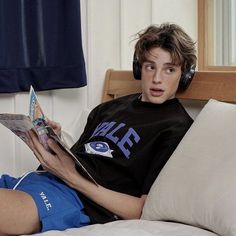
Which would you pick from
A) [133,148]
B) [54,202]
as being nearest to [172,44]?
[133,148]

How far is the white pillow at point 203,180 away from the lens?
1022 millimetres

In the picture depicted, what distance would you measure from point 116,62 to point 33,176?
0.86 metres

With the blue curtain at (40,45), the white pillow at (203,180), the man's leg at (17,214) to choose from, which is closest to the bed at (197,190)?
the white pillow at (203,180)

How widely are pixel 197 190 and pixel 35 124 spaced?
0.45 metres

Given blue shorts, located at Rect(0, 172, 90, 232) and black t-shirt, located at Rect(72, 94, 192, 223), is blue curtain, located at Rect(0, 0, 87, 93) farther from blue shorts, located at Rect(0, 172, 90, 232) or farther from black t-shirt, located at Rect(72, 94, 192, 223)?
blue shorts, located at Rect(0, 172, 90, 232)

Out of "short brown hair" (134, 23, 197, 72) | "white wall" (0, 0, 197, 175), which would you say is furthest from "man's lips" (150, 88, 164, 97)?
"white wall" (0, 0, 197, 175)

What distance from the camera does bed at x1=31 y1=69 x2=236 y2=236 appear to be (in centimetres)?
103

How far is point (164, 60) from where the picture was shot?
1.47 m

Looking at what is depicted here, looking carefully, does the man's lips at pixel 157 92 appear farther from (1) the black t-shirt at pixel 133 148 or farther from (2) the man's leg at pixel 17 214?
(2) the man's leg at pixel 17 214

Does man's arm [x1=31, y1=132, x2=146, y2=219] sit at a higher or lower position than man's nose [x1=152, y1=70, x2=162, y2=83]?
lower

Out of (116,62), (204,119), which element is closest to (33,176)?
(204,119)

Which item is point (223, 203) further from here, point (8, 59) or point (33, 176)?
point (8, 59)

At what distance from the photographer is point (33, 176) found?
138 cm

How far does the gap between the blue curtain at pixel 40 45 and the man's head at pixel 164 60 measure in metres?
0.43
